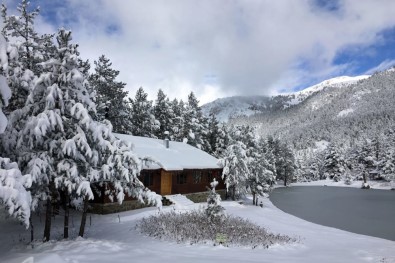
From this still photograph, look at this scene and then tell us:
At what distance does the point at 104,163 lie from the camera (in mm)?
17391

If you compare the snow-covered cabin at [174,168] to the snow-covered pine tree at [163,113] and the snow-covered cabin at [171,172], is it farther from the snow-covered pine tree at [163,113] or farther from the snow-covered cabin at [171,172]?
the snow-covered pine tree at [163,113]

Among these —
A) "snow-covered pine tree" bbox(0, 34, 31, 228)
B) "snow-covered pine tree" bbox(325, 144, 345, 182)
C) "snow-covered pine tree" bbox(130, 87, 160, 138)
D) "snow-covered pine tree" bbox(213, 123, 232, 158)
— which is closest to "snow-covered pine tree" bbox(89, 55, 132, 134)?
"snow-covered pine tree" bbox(130, 87, 160, 138)

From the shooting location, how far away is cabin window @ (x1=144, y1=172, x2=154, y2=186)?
31906mm

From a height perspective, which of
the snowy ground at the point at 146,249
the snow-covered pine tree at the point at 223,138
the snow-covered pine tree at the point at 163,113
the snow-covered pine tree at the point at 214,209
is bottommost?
the snowy ground at the point at 146,249

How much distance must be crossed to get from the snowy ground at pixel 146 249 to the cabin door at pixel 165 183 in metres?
9.46

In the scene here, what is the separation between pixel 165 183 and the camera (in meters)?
34.0

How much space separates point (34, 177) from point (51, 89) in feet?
12.7

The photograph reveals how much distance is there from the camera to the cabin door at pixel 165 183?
Answer: 3369cm

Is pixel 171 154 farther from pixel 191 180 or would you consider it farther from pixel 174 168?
pixel 174 168

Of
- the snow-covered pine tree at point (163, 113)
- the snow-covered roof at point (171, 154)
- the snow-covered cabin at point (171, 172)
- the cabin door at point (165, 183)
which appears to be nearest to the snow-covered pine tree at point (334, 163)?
the snow-covered pine tree at point (163, 113)

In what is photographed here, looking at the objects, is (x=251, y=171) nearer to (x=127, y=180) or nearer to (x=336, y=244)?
(x=336, y=244)

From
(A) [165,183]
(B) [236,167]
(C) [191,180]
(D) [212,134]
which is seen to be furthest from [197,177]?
(D) [212,134]

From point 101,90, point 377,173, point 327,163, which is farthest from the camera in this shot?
point 327,163

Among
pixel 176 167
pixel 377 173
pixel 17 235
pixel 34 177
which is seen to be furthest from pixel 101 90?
pixel 377 173
